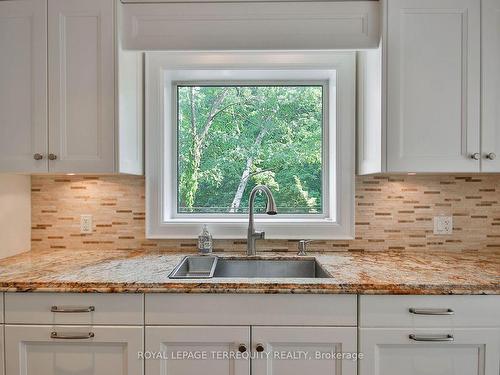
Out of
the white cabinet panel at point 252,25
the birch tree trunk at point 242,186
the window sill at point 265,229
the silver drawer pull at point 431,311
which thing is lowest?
the silver drawer pull at point 431,311

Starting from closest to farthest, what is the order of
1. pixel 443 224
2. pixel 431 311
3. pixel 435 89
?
1. pixel 431 311
2. pixel 435 89
3. pixel 443 224

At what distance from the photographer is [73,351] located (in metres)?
1.39

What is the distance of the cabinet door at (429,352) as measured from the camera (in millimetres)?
1357

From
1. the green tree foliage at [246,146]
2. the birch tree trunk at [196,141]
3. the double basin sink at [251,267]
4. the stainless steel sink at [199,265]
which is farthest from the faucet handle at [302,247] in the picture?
the birch tree trunk at [196,141]

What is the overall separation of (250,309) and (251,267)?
0.49 m

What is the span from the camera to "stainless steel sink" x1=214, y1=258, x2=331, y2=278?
1.84 meters

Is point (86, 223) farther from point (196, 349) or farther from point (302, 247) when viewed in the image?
point (302, 247)

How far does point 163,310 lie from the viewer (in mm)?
1367

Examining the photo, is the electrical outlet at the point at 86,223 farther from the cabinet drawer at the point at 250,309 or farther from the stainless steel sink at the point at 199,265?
the cabinet drawer at the point at 250,309

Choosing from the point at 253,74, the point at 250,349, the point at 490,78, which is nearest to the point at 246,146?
the point at 253,74

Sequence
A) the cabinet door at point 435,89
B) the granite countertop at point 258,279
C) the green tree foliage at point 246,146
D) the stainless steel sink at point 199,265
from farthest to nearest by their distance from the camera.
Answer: the green tree foliage at point 246,146
the stainless steel sink at point 199,265
the cabinet door at point 435,89
the granite countertop at point 258,279

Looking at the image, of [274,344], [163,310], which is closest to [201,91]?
[163,310]

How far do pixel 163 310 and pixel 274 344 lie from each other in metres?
0.47

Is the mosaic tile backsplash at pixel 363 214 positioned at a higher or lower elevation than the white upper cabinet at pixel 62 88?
lower
